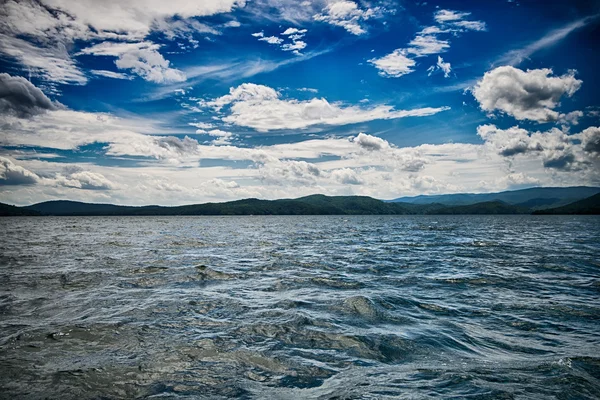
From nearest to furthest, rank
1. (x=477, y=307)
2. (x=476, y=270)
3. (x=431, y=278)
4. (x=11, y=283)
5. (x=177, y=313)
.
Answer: (x=177, y=313) < (x=477, y=307) < (x=11, y=283) < (x=431, y=278) < (x=476, y=270)

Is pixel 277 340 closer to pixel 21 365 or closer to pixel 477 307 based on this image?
pixel 21 365

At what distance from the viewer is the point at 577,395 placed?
7.29m

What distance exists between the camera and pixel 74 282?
20.0m

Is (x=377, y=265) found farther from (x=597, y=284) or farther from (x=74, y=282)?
(x=74, y=282)

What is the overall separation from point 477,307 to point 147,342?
1397cm

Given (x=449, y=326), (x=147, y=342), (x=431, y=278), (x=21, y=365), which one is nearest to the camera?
(x=21, y=365)

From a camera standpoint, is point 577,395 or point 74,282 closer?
point 577,395

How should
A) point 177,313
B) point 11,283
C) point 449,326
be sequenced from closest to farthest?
point 449,326 → point 177,313 → point 11,283

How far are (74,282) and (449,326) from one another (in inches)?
819

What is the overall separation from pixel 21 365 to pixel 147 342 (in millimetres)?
3078

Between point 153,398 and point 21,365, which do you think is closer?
point 153,398

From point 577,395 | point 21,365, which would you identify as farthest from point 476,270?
point 21,365

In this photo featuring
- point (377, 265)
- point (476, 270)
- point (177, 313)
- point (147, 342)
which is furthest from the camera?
point (377, 265)

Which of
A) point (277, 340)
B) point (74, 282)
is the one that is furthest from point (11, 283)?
point (277, 340)
